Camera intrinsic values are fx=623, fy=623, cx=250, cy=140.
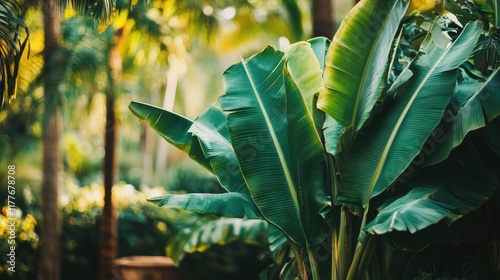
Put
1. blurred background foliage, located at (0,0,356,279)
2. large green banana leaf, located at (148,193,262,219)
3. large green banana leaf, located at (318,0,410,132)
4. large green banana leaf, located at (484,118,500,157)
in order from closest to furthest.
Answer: large green banana leaf, located at (484,118,500,157) → large green banana leaf, located at (318,0,410,132) → large green banana leaf, located at (148,193,262,219) → blurred background foliage, located at (0,0,356,279)

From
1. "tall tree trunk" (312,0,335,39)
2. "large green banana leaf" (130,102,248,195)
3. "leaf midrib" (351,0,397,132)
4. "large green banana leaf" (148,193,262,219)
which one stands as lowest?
"large green banana leaf" (148,193,262,219)

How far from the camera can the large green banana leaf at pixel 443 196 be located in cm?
437

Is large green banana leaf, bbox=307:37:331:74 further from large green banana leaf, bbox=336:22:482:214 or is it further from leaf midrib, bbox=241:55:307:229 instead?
large green banana leaf, bbox=336:22:482:214

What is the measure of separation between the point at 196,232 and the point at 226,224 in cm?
42

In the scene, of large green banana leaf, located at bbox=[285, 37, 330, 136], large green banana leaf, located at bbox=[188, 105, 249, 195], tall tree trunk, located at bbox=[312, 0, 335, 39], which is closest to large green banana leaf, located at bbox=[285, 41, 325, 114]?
large green banana leaf, located at bbox=[285, 37, 330, 136]

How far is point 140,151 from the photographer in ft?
75.3

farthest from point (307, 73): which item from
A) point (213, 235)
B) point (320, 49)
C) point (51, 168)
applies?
point (51, 168)

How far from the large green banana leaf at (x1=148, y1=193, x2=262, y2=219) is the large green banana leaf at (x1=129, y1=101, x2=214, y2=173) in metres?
0.67

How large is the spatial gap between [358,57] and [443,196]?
4.41ft

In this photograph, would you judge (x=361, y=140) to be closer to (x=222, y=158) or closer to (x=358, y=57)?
(x=358, y=57)

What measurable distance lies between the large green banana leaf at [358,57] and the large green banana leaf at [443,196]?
0.74 m

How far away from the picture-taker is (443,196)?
478 cm

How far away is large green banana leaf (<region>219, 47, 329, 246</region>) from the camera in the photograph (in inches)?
209

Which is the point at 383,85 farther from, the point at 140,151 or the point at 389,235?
the point at 140,151
